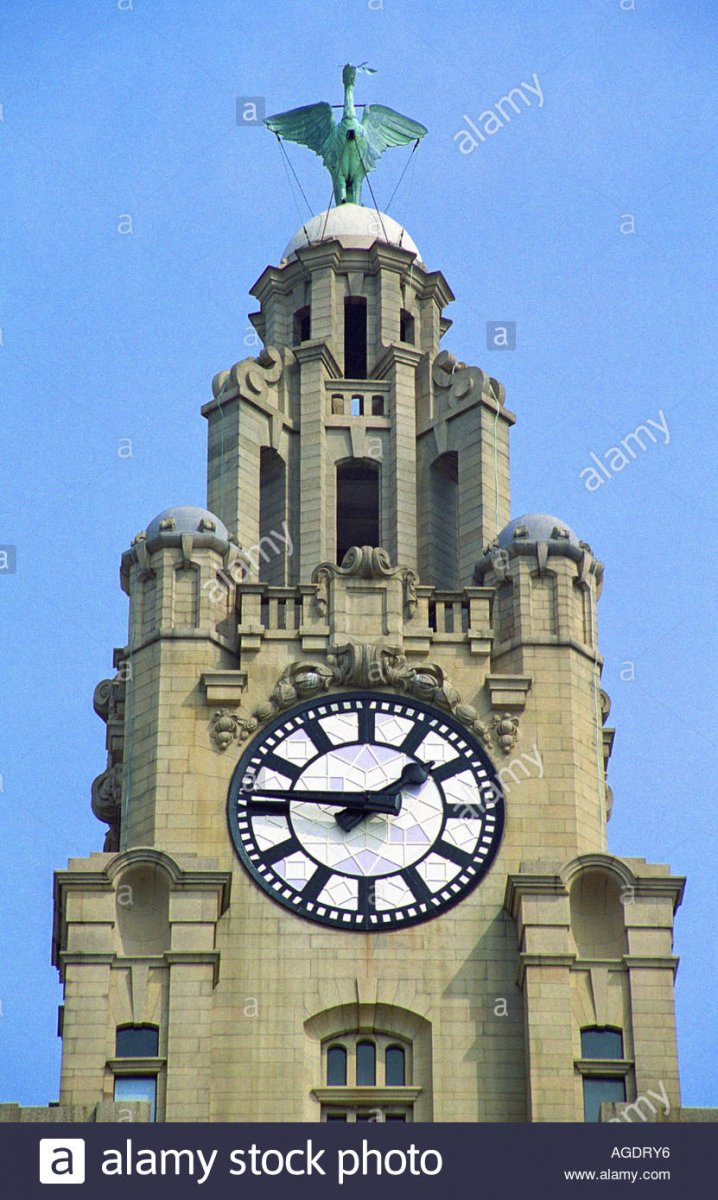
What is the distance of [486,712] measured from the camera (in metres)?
65.4

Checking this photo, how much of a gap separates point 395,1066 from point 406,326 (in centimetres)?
1803

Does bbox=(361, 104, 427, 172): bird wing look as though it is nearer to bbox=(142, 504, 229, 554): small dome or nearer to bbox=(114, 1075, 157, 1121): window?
bbox=(142, 504, 229, 554): small dome

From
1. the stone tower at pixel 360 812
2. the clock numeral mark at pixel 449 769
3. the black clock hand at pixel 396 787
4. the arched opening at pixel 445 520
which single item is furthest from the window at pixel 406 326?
the black clock hand at pixel 396 787

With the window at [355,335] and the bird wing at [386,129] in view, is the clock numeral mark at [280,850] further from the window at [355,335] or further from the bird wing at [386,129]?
the bird wing at [386,129]

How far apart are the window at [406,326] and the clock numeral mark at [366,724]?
37.0 feet

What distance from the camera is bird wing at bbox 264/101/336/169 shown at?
77.4m

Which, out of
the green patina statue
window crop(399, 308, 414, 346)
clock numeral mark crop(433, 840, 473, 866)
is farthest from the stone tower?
the green patina statue

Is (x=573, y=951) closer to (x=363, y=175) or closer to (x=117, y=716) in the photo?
(x=117, y=716)

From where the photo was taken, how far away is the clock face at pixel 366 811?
62.9m

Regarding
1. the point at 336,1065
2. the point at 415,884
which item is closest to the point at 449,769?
the point at 415,884

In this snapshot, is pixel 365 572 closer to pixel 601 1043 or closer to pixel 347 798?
pixel 347 798

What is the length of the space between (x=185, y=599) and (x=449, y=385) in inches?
332

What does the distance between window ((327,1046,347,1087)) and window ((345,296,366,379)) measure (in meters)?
16.8
